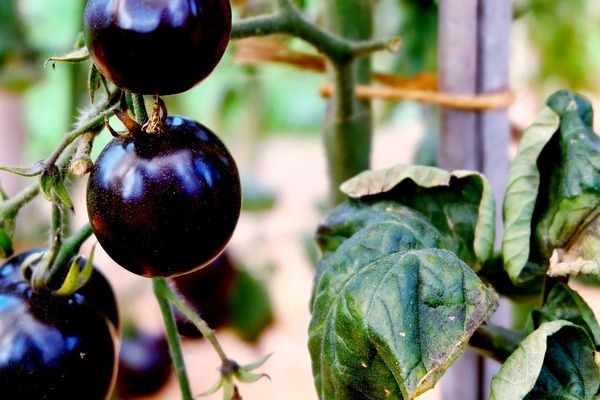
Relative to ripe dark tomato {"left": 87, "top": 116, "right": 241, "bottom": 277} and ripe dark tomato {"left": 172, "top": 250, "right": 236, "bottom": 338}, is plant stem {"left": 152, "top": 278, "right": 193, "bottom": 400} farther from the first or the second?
ripe dark tomato {"left": 172, "top": 250, "right": 236, "bottom": 338}

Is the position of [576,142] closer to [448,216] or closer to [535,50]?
[448,216]

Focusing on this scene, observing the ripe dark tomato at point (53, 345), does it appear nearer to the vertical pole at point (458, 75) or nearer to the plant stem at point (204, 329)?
the plant stem at point (204, 329)

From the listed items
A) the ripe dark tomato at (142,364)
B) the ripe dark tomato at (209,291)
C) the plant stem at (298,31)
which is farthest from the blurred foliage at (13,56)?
the plant stem at (298,31)

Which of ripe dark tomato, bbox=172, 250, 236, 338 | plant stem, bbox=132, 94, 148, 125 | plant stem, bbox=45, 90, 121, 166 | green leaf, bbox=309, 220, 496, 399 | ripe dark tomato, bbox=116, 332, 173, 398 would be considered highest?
plant stem, bbox=132, 94, 148, 125

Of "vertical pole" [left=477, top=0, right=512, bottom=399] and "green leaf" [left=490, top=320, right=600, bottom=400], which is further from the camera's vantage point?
"vertical pole" [left=477, top=0, right=512, bottom=399]

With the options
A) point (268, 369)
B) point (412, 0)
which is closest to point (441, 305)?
point (412, 0)

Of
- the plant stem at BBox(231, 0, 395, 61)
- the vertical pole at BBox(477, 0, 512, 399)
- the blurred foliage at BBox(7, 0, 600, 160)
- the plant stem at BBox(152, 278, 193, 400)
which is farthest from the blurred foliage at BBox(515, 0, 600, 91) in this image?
the plant stem at BBox(152, 278, 193, 400)

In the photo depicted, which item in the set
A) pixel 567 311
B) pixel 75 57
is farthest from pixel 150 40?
pixel 567 311

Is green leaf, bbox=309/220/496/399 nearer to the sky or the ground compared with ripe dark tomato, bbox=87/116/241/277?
nearer to the ground
